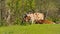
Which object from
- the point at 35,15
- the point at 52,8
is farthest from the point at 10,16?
the point at 52,8

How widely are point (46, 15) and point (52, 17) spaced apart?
61 cm

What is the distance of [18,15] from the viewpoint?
10680 mm

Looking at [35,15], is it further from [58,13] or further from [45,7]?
[58,13]

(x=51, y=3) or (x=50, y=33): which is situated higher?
(x=51, y=3)

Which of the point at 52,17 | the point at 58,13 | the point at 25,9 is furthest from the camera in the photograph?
the point at 58,13

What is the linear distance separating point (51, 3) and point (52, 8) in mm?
501

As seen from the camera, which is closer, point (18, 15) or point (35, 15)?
point (18, 15)

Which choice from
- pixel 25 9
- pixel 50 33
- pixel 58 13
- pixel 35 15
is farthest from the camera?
pixel 58 13

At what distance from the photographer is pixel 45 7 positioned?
48.7ft

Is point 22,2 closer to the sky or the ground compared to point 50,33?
closer to the sky

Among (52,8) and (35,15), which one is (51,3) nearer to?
(52,8)

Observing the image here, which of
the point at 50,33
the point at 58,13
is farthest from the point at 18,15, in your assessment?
the point at 58,13

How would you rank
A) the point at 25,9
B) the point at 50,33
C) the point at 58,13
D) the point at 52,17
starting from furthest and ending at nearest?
the point at 58,13 < the point at 52,17 < the point at 25,9 < the point at 50,33

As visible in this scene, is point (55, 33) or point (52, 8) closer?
point (55, 33)
